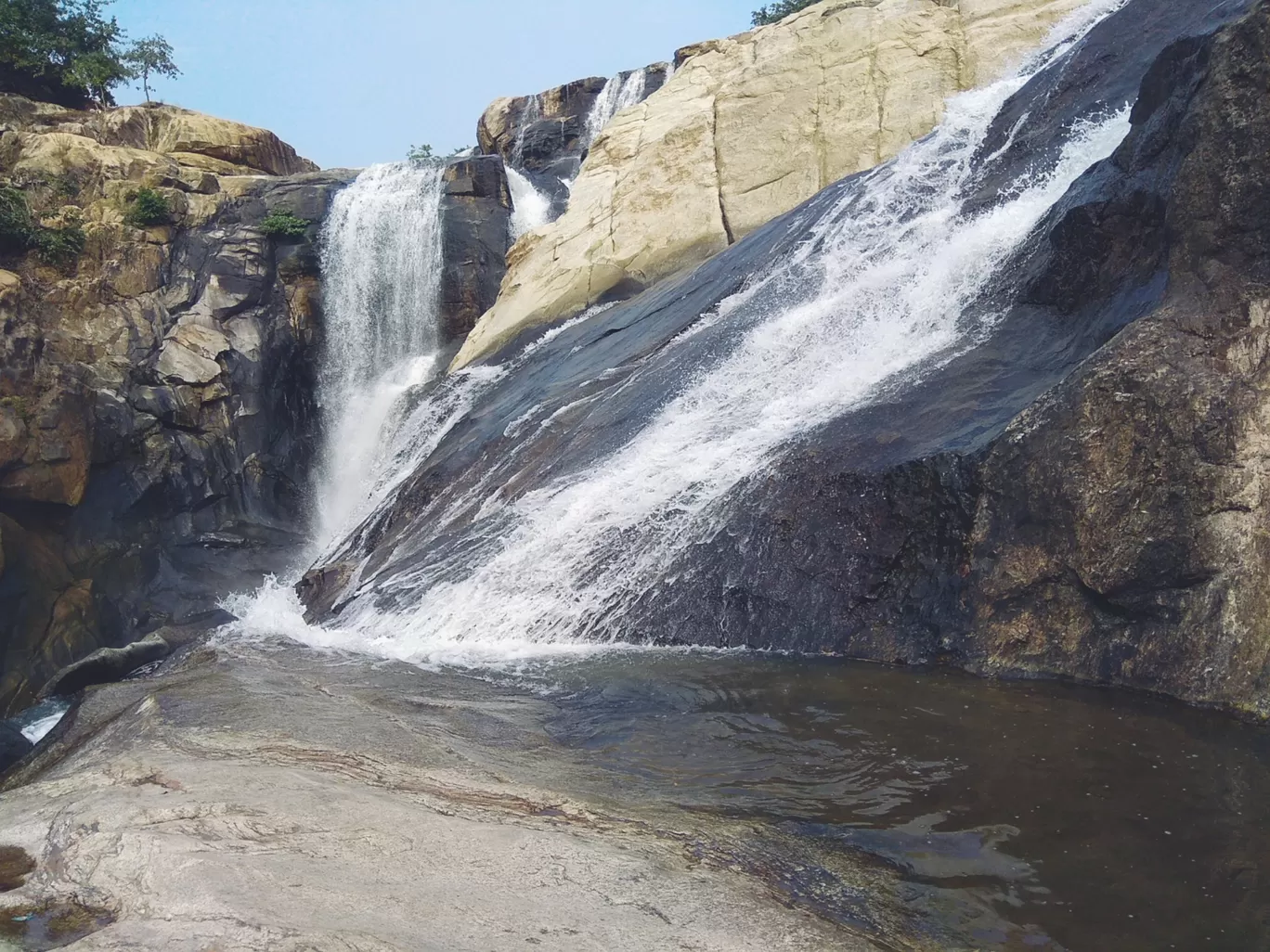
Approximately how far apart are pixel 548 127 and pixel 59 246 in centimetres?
1380

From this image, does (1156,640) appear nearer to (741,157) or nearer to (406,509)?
(406,509)

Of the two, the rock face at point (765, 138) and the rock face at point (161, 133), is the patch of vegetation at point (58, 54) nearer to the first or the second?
the rock face at point (161, 133)

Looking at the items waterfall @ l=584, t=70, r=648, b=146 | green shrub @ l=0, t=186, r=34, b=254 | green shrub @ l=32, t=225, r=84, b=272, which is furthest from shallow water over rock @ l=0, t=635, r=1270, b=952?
waterfall @ l=584, t=70, r=648, b=146

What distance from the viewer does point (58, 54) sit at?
3044 cm

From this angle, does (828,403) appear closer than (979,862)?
No

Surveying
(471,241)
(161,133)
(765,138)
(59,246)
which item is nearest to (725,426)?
(765,138)

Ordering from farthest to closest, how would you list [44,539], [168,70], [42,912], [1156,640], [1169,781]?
[168,70] → [44,539] → [1156,640] → [1169,781] → [42,912]

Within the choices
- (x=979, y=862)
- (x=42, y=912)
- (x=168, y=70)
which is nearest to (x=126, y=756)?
(x=42, y=912)

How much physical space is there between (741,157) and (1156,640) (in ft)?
48.4

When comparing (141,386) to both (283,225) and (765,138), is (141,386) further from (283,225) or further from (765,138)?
(765,138)

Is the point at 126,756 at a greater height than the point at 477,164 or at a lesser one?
lesser

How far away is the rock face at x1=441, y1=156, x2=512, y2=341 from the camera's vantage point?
79.4 feet

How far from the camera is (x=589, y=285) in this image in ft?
64.4

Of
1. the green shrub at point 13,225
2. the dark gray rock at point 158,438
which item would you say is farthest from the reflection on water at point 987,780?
the green shrub at point 13,225
